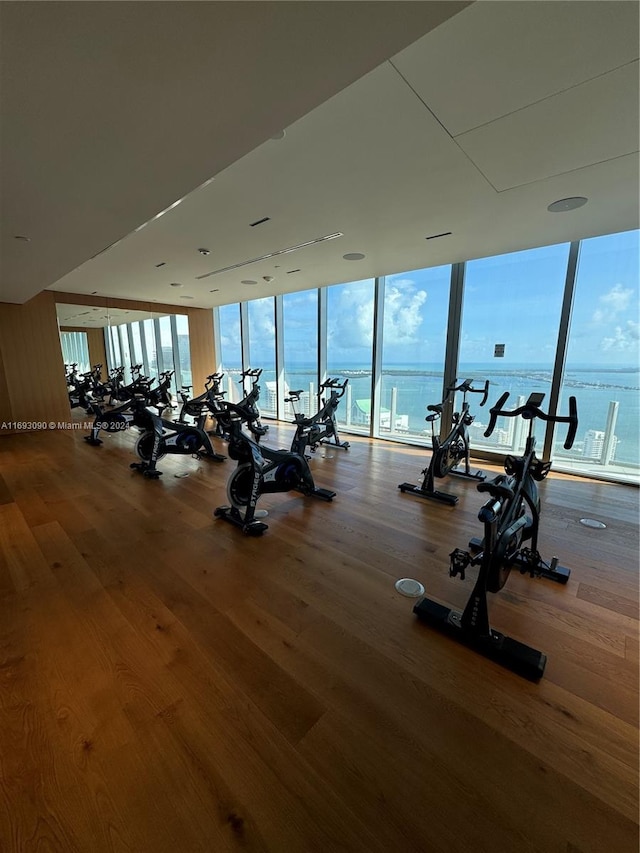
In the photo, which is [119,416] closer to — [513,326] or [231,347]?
[231,347]

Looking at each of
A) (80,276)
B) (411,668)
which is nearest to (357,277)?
(80,276)

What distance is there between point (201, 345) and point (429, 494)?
25.4 ft

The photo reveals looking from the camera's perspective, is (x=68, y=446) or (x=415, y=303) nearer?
(x=68, y=446)

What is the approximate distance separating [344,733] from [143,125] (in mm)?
2841

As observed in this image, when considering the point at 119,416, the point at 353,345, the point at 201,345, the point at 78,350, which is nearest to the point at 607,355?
the point at 353,345

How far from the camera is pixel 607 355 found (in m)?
4.23

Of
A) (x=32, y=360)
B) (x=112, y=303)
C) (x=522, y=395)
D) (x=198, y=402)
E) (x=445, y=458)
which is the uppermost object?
(x=112, y=303)

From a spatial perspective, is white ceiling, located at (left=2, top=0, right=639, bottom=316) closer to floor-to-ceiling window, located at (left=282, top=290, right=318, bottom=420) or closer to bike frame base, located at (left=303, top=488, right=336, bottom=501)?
floor-to-ceiling window, located at (left=282, top=290, right=318, bottom=420)

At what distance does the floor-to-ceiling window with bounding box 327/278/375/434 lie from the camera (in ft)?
20.3

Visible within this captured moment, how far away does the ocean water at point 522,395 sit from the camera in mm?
4215

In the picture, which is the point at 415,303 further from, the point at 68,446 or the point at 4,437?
the point at 4,437

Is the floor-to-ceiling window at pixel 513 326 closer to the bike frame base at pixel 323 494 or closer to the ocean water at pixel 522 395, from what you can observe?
the ocean water at pixel 522 395

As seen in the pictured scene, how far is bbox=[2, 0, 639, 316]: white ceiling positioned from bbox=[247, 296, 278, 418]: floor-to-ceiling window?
11.5ft

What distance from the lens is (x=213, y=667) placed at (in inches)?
61.8
